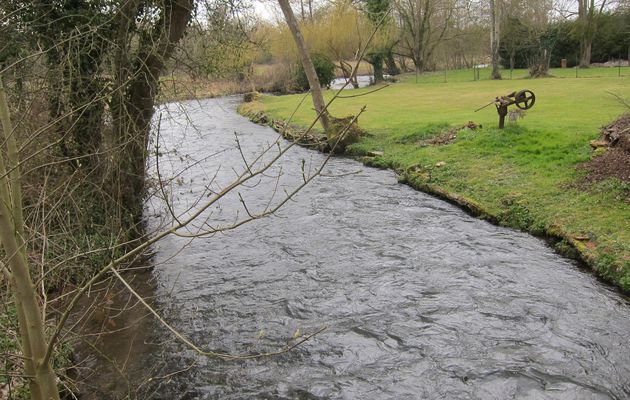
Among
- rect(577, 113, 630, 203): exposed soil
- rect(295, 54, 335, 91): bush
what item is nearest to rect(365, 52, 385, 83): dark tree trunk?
rect(295, 54, 335, 91): bush

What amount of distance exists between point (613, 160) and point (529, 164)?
1.96m

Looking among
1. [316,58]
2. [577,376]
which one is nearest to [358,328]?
[577,376]

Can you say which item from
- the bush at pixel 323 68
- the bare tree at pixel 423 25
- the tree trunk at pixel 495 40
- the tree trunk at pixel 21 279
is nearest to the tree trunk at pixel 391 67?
the bare tree at pixel 423 25

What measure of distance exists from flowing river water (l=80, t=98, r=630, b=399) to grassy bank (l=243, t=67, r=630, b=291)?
1.74ft

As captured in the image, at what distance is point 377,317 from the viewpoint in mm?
6914

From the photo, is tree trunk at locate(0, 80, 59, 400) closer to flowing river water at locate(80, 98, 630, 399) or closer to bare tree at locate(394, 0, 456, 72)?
flowing river water at locate(80, 98, 630, 399)

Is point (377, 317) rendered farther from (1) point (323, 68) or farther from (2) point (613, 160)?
(1) point (323, 68)

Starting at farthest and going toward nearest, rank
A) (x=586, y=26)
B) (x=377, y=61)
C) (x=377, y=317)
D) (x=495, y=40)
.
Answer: (x=377, y=61) → (x=586, y=26) → (x=495, y=40) → (x=377, y=317)

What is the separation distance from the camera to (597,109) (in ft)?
58.4

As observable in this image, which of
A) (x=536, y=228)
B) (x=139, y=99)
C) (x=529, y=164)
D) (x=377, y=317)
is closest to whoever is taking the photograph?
(x=377, y=317)

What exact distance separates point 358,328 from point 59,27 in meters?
6.97

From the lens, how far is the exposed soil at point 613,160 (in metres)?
10.2

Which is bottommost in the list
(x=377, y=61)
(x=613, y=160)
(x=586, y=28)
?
(x=613, y=160)

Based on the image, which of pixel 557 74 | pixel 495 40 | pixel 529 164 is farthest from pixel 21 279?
pixel 557 74
